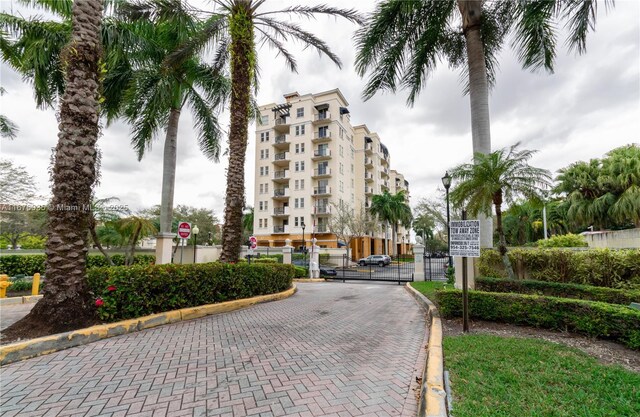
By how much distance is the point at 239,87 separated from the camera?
933cm

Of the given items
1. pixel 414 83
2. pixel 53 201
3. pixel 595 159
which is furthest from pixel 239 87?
pixel 595 159

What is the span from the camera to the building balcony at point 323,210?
4086cm

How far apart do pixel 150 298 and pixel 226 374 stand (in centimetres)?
322

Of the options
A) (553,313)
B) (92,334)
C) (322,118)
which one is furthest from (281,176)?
(553,313)

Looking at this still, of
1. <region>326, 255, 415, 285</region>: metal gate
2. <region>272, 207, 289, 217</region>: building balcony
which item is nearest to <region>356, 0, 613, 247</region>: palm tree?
<region>326, 255, 415, 285</region>: metal gate

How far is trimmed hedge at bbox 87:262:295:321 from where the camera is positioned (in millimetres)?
5488

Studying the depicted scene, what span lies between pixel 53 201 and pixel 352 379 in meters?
5.75

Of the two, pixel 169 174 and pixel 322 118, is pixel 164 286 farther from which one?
pixel 322 118

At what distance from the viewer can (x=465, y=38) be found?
1126cm

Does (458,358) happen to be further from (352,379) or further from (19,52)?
(19,52)

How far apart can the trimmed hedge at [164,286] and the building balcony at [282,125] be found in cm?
3835

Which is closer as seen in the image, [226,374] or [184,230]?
[226,374]

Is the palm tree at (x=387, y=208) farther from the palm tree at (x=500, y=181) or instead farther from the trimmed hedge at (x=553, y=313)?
the trimmed hedge at (x=553, y=313)

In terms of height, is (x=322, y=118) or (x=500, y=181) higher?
(x=322, y=118)
